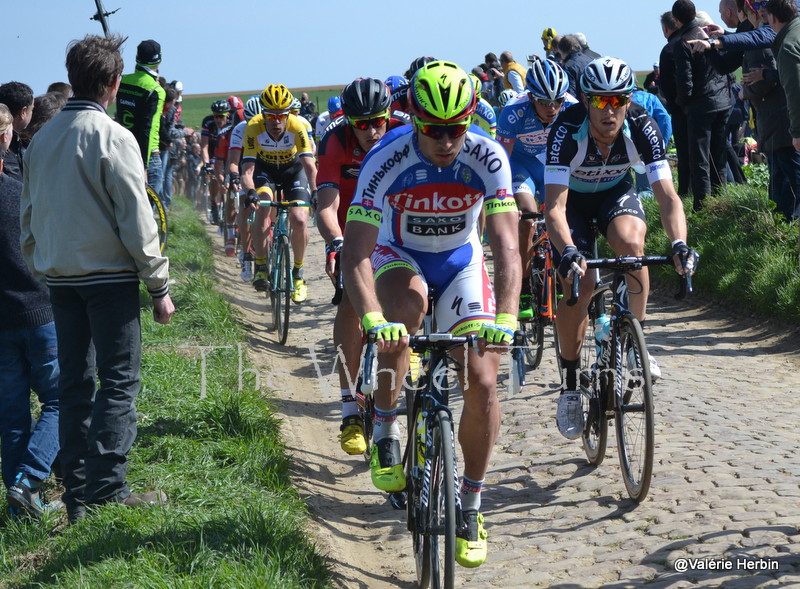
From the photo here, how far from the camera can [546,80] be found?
896cm

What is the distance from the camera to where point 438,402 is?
4648 millimetres

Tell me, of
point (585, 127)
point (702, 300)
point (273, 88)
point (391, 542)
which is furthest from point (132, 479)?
point (702, 300)

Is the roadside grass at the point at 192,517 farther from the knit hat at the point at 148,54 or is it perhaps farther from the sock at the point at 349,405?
the knit hat at the point at 148,54

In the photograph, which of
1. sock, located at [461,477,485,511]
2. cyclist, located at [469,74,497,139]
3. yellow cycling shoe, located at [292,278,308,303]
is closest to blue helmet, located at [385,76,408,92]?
cyclist, located at [469,74,497,139]

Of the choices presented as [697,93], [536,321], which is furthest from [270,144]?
[697,93]

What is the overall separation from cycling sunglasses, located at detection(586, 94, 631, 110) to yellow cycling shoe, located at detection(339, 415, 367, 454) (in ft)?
8.93

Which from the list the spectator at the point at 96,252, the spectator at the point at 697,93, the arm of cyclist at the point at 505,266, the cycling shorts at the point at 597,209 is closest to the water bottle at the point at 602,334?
the cycling shorts at the point at 597,209

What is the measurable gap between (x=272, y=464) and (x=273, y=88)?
6.19 metres

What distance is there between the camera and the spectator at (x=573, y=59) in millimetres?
12195

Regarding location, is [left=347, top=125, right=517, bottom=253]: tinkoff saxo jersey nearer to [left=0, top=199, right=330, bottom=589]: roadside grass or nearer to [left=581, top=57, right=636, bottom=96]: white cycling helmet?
[left=581, top=57, right=636, bottom=96]: white cycling helmet

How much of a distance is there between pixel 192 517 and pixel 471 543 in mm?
1591

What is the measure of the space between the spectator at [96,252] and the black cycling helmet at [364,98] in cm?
186

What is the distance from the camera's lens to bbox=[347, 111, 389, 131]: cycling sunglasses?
688 cm

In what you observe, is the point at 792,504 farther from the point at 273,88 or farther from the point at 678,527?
the point at 273,88
